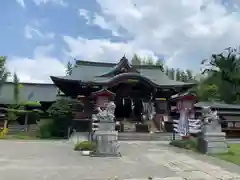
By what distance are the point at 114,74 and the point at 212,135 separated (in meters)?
15.2

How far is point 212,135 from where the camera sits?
1230 centimetres

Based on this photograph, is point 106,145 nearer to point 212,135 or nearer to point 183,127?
point 212,135

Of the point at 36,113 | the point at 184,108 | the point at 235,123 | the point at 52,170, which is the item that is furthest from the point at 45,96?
the point at 52,170

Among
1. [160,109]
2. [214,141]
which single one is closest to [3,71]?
[160,109]

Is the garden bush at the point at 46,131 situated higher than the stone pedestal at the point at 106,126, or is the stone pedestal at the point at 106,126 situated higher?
the stone pedestal at the point at 106,126

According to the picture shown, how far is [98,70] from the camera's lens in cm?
3053

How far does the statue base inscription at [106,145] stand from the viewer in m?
10.9

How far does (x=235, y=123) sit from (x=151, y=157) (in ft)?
48.4

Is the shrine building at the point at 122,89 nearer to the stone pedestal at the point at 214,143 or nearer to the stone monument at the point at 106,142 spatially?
the stone monument at the point at 106,142

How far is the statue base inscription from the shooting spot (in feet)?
35.6

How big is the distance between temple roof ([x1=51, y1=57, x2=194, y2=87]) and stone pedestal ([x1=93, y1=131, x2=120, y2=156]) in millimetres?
11963

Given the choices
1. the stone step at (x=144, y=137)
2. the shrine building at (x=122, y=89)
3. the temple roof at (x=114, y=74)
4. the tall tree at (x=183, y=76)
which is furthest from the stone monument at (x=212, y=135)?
the tall tree at (x=183, y=76)

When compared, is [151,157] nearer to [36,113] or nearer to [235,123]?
[235,123]

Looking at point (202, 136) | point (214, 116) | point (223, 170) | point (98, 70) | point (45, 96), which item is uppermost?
point (98, 70)
